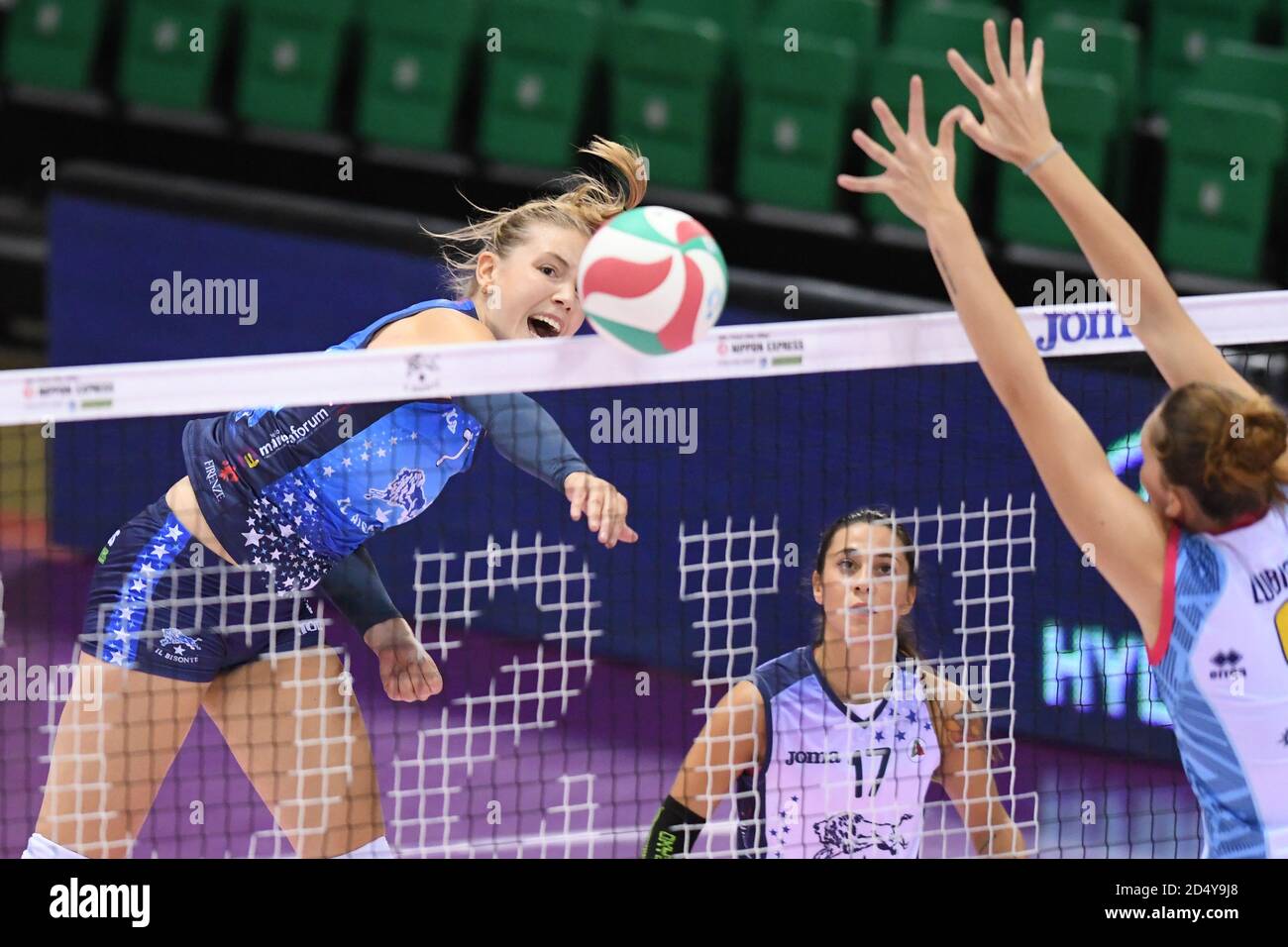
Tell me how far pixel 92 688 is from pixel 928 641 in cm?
307

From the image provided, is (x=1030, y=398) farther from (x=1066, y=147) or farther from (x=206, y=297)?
(x=206, y=297)

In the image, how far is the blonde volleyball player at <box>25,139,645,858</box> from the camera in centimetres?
438

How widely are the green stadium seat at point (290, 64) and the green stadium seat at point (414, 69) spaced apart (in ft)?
0.65

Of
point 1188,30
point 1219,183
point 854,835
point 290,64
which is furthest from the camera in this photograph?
point 1188,30

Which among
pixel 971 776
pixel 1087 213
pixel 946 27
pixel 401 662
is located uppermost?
pixel 946 27

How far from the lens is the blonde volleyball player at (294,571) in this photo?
438 cm

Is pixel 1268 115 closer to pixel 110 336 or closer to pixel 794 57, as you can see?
pixel 794 57

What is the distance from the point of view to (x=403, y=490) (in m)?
4.41

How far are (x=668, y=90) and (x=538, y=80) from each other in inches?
24.5

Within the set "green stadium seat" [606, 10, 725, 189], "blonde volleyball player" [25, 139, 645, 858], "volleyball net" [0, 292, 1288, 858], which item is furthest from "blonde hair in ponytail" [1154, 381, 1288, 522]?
"green stadium seat" [606, 10, 725, 189]

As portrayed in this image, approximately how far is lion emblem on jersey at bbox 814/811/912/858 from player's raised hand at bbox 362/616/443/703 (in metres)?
1.11

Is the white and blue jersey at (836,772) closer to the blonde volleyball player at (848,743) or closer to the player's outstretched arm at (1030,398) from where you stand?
the blonde volleyball player at (848,743)

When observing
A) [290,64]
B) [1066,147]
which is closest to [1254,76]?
[1066,147]

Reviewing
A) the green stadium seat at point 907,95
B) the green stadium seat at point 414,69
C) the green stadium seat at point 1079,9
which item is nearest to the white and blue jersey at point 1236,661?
the green stadium seat at point 907,95
